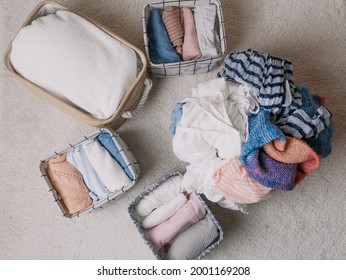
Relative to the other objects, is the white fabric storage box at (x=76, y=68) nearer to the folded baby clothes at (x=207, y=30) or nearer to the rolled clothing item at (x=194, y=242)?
the folded baby clothes at (x=207, y=30)

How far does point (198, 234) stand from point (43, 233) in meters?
0.54

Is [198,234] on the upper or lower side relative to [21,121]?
lower

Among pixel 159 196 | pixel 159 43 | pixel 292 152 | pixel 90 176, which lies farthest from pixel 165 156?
pixel 292 152

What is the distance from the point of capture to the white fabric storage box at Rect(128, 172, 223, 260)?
1.14 meters

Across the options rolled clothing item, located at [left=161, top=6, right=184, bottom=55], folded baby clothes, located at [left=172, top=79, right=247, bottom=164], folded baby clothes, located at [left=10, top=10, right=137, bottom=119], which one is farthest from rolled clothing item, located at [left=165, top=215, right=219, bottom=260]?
rolled clothing item, located at [left=161, top=6, right=184, bottom=55]

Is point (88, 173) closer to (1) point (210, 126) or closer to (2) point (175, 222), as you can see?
(2) point (175, 222)

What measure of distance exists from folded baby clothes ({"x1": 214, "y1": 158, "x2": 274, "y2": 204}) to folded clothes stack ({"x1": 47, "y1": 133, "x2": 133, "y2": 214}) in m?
0.31

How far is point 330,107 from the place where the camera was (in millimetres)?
1322

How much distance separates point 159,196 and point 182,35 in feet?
1.73

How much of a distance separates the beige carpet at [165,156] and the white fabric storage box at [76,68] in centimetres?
21

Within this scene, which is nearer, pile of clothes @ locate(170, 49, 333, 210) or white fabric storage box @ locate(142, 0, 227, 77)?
pile of clothes @ locate(170, 49, 333, 210)

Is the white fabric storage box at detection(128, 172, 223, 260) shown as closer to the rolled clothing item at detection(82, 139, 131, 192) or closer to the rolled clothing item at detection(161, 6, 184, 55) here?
the rolled clothing item at detection(82, 139, 131, 192)

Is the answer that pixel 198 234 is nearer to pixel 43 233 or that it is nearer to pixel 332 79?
pixel 43 233
